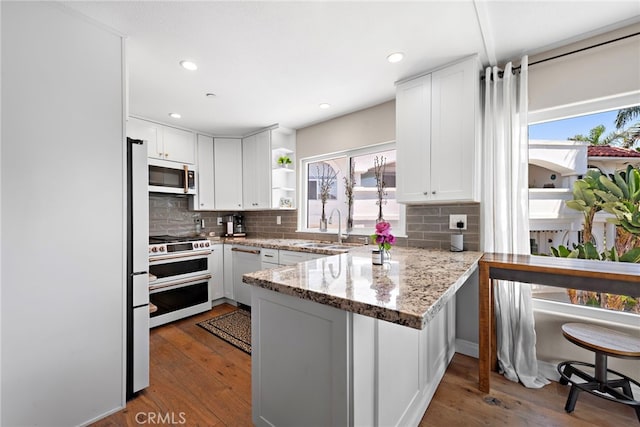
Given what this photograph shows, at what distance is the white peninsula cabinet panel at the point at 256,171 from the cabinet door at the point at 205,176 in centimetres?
44

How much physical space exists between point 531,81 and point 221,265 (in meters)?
3.72

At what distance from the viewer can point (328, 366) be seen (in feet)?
3.53

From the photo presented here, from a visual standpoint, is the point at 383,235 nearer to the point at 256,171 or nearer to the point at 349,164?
the point at 349,164

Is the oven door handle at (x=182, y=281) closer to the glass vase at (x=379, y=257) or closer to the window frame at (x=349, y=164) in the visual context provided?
the window frame at (x=349, y=164)

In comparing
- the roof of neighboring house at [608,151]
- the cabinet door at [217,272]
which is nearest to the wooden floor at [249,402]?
the cabinet door at [217,272]

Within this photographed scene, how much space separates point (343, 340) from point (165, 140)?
3466 mm

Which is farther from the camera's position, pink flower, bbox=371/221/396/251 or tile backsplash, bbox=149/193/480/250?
tile backsplash, bbox=149/193/480/250

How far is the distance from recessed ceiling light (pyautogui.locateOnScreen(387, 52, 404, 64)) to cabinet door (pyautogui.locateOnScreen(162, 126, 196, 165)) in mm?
2806

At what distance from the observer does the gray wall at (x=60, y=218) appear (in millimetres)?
1353

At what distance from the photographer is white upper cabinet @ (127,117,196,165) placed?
3.23 meters

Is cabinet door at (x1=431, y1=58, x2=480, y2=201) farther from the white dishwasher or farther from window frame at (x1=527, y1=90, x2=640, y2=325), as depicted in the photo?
the white dishwasher

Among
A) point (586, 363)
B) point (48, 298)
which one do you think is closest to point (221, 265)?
point (48, 298)

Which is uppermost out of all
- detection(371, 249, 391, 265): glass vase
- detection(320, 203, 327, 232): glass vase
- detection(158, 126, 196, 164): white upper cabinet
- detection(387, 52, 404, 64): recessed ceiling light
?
detection(387, 52, 404, 64): recessed ceiling light
